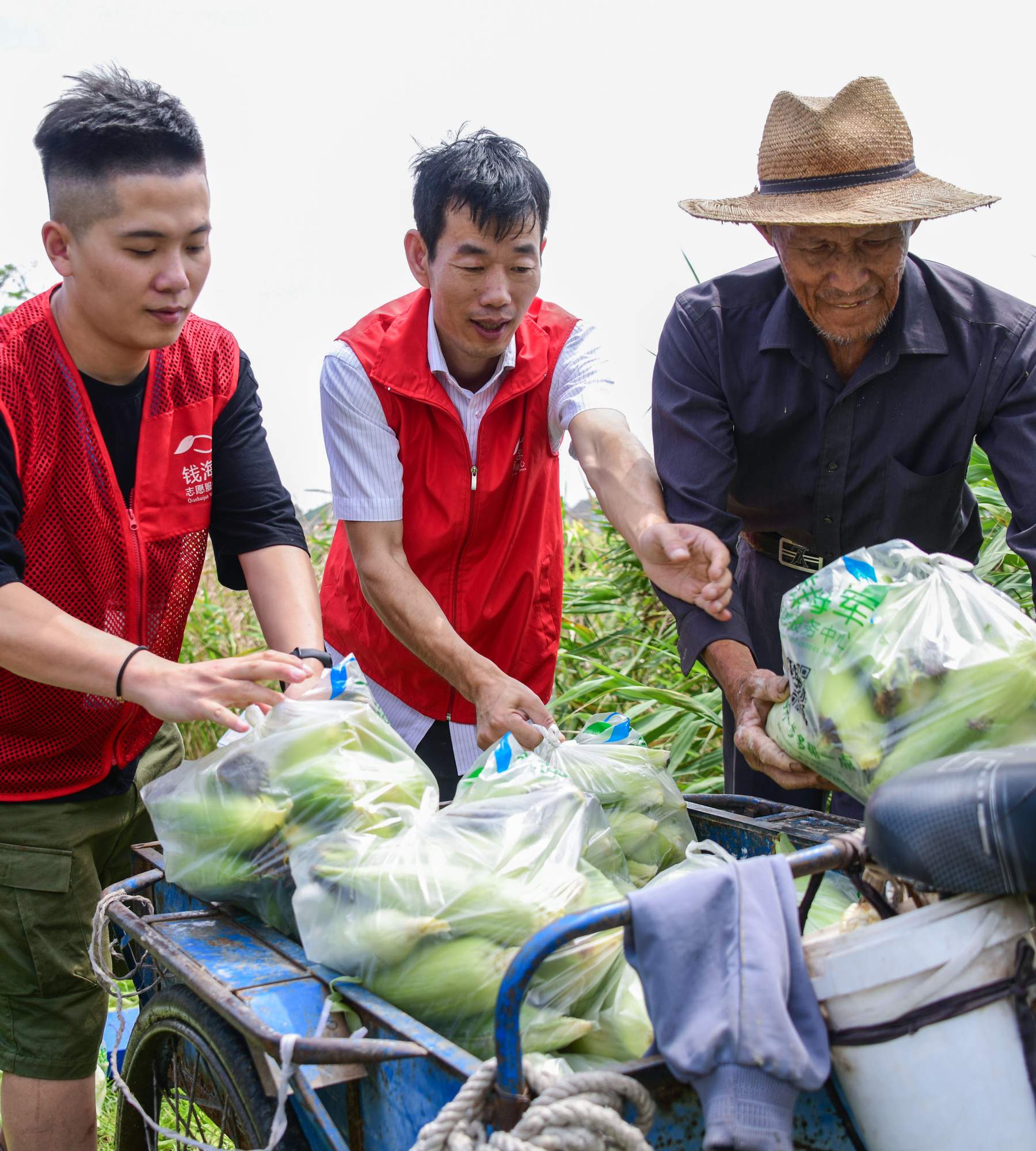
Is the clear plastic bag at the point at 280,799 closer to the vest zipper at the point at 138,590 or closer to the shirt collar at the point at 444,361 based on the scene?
the vest zipper at the point at 138,590

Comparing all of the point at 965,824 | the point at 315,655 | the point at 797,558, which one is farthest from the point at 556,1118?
the point at 797,558

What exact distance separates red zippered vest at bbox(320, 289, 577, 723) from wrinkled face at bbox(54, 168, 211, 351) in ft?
2.36

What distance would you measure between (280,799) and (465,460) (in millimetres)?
1311

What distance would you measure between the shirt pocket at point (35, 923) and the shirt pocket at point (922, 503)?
1.96 metres

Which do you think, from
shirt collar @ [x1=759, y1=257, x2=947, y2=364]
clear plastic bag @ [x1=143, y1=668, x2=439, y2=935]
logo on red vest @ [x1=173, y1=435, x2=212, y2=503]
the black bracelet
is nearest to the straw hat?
shirt collar @ [x1=759, y1=257, x2=947, y2=364]

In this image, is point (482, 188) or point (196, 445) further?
point (482, 188)

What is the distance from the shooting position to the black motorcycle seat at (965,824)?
48.3 inches

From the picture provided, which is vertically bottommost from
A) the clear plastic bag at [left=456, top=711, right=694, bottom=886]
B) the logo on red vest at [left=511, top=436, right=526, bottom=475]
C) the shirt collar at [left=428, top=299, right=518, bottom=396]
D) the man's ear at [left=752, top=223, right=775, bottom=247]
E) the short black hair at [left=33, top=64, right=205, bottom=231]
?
the clear plastic bag at [left=456, top=711, right=694, bottom=886]

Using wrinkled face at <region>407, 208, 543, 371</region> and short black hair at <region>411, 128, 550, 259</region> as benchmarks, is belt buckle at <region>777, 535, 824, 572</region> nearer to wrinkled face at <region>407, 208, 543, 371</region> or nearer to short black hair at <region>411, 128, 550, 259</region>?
wrinkled face at <region>407, 208, 543, 371</region>

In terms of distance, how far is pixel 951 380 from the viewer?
2.60 meters

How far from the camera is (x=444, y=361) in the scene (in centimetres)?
297

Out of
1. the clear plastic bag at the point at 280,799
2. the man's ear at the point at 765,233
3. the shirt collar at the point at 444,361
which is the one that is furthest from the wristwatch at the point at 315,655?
the man's ear at the point at 765,233

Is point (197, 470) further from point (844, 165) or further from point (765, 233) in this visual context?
point (844, 165)

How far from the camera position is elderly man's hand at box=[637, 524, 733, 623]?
8.15 feet
